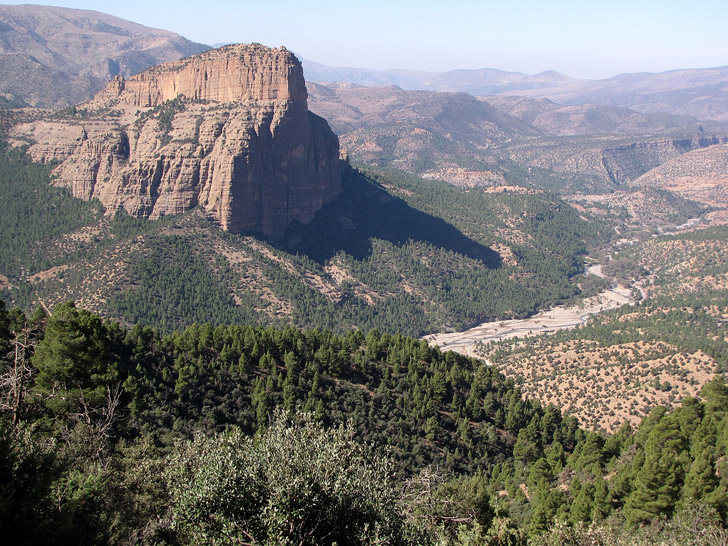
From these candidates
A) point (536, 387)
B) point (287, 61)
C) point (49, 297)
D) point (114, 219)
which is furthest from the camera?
point (287, 61)

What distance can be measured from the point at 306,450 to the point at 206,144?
376ft

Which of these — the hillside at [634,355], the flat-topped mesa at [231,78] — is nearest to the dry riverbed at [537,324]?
the hillside at [634,355]

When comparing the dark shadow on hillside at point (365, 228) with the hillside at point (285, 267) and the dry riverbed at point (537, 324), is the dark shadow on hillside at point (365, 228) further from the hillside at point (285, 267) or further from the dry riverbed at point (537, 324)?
the dry riverbed at point (537, 324)

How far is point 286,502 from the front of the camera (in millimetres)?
21047

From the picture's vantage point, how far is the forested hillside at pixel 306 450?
21.8 meters

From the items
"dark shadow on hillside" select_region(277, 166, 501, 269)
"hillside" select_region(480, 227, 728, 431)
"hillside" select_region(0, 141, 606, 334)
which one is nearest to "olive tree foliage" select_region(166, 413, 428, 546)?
"hillside" select_region(480, 227, 728, 431)

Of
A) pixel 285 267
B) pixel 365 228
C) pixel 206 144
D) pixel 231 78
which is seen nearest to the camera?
pixel 206 144

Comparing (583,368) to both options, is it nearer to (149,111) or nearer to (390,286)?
(390,286)

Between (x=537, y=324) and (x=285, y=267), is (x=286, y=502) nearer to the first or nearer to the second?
(x=285, y=267)

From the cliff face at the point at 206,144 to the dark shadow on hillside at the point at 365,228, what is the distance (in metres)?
4.89

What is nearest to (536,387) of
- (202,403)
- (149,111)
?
(202,403)

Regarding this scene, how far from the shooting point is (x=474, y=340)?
129000 millimetres

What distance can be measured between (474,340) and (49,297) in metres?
85.3

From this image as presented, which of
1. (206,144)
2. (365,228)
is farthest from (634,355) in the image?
(206,144)
